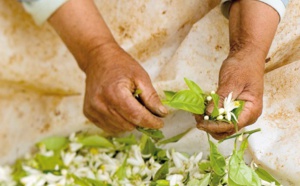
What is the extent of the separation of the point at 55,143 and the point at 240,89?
0.52m

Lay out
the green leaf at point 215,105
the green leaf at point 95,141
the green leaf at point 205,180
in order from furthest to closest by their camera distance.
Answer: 1. the green leaf at point 95,141
2. the green leaf at point 205,180
3. the green leaf at point 215,105

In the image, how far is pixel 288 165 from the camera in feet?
3.95

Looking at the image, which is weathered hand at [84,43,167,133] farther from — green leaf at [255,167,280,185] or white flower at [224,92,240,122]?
green leaf at [255,167,280,185]

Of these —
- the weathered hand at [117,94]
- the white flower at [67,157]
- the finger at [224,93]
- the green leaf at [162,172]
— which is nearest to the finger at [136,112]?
the weathered hand at [117,94]

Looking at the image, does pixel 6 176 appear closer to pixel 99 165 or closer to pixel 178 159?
pixel 99 165

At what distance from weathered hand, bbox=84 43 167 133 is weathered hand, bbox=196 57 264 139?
0.10 meters

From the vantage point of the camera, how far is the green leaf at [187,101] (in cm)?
106

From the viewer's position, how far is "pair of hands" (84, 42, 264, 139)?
1.09 m

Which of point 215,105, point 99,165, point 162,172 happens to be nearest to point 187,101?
point 215,105

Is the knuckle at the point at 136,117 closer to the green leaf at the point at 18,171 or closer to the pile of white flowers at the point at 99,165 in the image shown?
the pile of white flowers at the point at 99,165

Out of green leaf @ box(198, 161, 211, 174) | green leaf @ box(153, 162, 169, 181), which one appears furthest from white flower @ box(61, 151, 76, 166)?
green leaf @ box(198, 161, 211, 174)

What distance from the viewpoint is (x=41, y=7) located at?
1185 mm

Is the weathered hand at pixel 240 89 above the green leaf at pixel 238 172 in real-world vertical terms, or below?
above

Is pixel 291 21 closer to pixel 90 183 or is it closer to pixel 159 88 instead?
pixel 159 88
